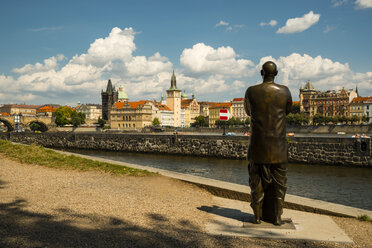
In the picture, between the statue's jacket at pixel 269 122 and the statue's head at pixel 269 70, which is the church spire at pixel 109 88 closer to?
the statue's head at pixel 269 70

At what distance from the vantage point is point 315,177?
792 inches

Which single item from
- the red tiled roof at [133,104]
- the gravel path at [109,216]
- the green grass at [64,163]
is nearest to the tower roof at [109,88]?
the red tiled roof at [133,104]

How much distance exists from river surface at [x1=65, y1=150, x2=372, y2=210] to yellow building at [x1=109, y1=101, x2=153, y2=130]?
4849 inches

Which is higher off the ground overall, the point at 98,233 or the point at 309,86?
the point at 309,86

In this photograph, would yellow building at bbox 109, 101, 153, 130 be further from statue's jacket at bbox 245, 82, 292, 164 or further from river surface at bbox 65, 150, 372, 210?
statue's jacket at bbox 245, 82, 292, 164

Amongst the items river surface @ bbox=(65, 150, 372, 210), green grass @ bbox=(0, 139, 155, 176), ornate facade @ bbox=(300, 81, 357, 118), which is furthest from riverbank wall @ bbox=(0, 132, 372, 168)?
ornate facade @ bbox=(300, 81, 357, 118)

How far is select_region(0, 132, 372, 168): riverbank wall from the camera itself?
2417 cm

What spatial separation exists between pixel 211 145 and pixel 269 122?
25.8 meters

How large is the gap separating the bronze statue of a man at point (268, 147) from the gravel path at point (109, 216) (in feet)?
3.35

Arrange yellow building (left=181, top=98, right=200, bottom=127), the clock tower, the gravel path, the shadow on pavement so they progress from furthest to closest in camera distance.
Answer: yellow building (left=181, top=98, right=200, bottom=127) → the clock tower → the gravel path → the shadow on pavement

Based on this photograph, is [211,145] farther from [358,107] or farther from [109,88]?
[109,88]

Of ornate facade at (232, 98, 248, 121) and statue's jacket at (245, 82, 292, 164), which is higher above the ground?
ornate facade at (232, 98, 248, 121)

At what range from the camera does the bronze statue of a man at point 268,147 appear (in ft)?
20.1

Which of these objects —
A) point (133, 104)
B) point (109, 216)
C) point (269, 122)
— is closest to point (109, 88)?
point (133, 104)
